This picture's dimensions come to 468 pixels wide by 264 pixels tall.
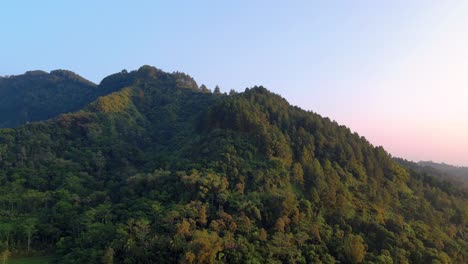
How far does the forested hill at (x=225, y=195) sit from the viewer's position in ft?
116

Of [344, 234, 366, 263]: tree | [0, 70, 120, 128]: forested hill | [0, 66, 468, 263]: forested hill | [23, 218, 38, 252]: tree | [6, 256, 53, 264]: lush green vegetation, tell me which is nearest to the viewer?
[0, 66, 468, 263]: forested hill

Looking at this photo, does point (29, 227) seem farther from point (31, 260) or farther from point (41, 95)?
point (41, 95)

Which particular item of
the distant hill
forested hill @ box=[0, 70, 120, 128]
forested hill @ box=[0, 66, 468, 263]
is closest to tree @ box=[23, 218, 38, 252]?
forested hill @ box=[0, 66, 468, 263]

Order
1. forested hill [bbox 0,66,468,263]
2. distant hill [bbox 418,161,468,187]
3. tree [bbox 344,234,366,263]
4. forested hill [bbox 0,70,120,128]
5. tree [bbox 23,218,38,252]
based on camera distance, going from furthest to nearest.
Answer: forested hill [bbox 0,70,120,128], distant hill [bbox 418,161,468,187], tree [bbox 23,218,38,252], tree [bbox 344,234,366,263], forested hill [bbox 0,66,468,263]

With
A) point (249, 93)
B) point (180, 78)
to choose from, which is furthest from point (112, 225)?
point (180, 78)

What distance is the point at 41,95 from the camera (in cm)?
10788

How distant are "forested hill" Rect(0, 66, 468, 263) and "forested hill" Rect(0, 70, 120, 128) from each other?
122 feet

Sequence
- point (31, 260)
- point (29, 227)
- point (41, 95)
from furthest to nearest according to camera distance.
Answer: point (41, 95), point (29, 227), point (31, 260)

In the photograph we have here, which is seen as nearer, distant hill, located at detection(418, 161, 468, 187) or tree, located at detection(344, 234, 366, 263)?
tree, located at detection(344, 234, 366, 263)

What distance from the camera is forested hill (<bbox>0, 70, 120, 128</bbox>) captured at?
335ft

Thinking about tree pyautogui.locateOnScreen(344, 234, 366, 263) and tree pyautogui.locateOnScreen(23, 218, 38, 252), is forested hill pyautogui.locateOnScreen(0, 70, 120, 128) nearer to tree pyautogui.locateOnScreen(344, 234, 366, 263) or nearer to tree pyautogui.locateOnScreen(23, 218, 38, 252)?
tree pyautogui.locateOnScreen(23, 218, 38, 252)

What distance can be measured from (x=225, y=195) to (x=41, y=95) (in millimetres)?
86349

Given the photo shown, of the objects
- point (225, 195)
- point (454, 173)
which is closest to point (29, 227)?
point (225, 195)

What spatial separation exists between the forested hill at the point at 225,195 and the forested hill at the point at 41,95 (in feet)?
122
